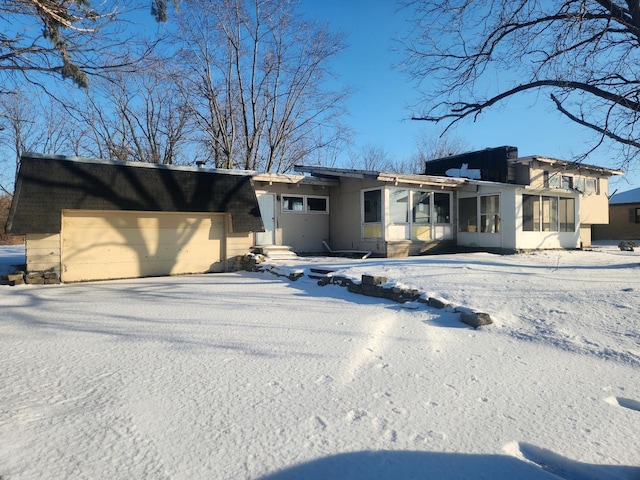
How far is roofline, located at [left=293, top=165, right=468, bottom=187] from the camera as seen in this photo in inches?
564

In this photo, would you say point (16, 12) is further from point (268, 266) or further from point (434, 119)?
point (434, 119)

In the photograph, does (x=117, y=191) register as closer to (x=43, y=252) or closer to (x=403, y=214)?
(x=43, y=252)

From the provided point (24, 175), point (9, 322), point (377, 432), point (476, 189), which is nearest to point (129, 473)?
point (377, 432)

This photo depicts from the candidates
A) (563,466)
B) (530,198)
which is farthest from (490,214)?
(563,466)

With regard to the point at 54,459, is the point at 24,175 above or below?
above

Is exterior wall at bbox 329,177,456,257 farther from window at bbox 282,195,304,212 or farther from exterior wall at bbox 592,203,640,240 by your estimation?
exterior wall at bbox 592,203,640,240

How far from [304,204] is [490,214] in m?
7.43

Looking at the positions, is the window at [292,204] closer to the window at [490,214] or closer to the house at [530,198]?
the house at [530,198]

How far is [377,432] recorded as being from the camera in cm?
321

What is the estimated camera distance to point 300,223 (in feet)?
52.6

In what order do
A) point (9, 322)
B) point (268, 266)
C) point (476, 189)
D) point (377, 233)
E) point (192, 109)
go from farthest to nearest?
point (192, 109) → point (476, 189) → point (377, 233) → point (268, 266) → point (9, 322)

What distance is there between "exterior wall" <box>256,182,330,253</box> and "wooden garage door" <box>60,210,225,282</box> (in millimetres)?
2496

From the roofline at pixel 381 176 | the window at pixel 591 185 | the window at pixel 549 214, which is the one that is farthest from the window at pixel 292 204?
the window at pixel 591 185

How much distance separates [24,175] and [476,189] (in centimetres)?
1520
